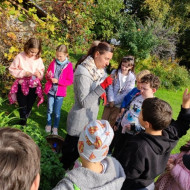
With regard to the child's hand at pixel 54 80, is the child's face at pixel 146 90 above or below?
above

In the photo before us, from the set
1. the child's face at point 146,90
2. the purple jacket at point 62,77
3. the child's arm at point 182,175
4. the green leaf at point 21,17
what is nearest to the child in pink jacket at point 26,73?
the purple jacket at point 62,77

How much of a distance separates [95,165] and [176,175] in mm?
1151

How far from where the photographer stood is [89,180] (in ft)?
4.54

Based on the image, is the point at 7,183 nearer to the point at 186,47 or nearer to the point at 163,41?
the point at 163,41

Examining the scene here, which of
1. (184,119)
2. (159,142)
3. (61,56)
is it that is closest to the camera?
(159,142)

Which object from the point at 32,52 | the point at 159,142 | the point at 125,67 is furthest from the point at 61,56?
the point at 159,142

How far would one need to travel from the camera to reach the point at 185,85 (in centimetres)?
1114

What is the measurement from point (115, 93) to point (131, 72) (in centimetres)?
52

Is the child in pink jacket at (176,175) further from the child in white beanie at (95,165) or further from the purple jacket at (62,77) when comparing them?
the purple jacket at (62,77)

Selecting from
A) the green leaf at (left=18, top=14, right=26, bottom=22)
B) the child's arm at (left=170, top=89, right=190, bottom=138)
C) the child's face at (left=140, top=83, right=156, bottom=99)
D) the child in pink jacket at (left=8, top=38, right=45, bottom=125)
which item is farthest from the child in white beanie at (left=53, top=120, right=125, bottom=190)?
the green leaf at (left=18, top=14, right=26, bottom=22)

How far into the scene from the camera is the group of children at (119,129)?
149cm

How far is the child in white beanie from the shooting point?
138cm

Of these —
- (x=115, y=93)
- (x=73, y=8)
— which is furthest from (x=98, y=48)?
(x=73, y=8)

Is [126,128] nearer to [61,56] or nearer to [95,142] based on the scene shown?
[95,142]
